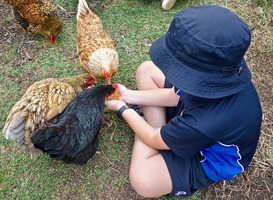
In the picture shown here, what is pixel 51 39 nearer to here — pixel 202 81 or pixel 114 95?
pixel 114 95

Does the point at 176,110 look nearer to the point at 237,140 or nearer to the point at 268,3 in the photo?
the point at 237,140

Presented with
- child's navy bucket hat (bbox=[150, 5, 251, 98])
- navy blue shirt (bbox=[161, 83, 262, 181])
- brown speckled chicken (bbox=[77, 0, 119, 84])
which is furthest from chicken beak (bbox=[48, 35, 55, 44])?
child's navy bucket hat (bbox=[150, 5, 251, 98])

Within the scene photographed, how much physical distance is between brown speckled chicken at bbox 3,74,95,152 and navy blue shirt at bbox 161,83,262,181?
762mm

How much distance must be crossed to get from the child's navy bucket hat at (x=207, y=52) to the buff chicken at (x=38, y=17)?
187 cm

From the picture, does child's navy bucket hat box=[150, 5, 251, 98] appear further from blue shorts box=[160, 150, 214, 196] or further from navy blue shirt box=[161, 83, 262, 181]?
blue shorts box=[160, 150, 214, 196]

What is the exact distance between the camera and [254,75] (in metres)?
2.69

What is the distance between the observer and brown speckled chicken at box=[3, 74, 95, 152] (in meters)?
1.78

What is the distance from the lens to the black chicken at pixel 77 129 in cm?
167

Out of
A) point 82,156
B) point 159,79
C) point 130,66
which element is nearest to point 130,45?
point 130,66

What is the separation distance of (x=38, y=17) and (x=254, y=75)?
2.12 metres

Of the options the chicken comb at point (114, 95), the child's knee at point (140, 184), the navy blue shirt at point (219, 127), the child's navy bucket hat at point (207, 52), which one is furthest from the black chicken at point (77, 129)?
the child's navy bucket hat at point (207, 52)

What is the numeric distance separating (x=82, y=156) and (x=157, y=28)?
5.58ft

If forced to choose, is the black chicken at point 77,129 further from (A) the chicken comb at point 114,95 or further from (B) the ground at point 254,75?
(B) the ground at point 254,75

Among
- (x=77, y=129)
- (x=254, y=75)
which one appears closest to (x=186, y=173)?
(x=77, y=129)
